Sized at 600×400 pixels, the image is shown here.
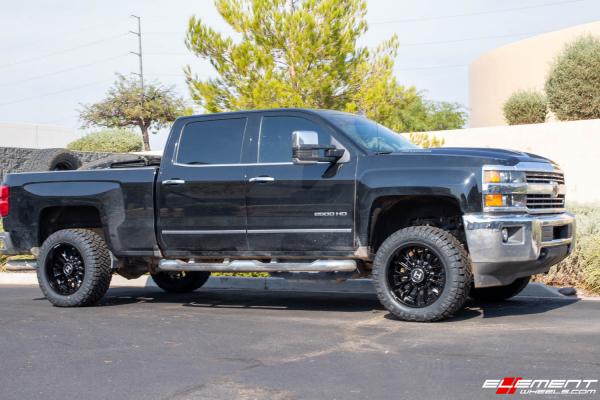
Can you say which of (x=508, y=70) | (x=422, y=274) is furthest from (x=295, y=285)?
(x=508, y=70)

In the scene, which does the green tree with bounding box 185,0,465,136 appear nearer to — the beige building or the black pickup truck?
the black pickup truck

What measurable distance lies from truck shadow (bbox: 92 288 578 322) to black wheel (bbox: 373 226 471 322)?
392 mm

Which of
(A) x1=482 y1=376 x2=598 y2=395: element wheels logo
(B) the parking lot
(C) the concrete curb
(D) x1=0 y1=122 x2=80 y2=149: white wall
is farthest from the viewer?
(D) x1=0 y1=122 x2=80 y2=149: white wall

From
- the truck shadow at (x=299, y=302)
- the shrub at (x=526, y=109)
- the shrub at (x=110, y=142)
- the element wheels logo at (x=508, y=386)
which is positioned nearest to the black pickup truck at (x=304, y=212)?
the truck shadow at (x=299, y=302)

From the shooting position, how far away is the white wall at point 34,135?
5025cm

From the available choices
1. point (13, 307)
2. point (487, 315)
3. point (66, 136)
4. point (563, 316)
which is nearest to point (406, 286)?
point (487, 315)

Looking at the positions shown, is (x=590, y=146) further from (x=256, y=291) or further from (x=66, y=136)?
(x=66, y=136)

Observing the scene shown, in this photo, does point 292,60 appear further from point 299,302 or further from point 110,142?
point 110,142

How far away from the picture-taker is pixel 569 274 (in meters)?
10.6

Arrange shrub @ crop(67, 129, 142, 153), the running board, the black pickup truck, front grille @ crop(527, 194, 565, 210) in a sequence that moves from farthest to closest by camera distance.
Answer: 1. shrub @ crop(67, 129, 142, 153)
2. the running board
3. front grille @ crop(527, 194, 565, 210)
4. the black pickup truck

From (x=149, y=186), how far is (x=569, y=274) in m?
5.19

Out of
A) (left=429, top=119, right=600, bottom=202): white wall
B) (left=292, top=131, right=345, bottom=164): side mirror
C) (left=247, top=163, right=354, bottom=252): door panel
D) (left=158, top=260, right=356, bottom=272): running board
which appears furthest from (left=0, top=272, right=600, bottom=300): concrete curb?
(left=429, top=119, right=600, bottom=202): white wall

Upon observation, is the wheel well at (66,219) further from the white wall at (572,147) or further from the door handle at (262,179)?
the white wall at (572,147)

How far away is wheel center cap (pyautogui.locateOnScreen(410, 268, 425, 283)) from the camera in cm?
810
